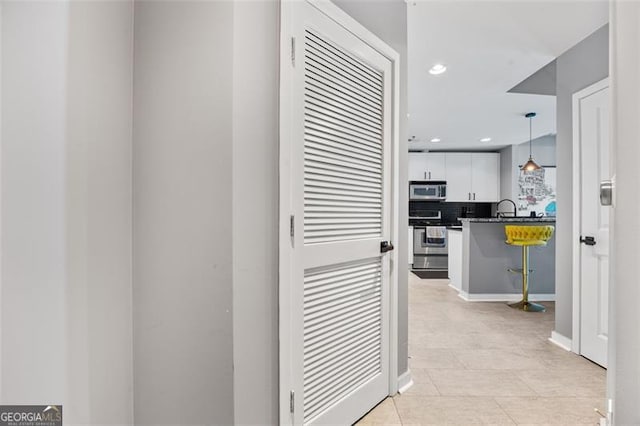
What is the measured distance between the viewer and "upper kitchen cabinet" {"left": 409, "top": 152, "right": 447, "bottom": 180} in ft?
26.1

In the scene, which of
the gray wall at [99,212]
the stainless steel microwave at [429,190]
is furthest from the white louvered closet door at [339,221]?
the stainless steel microwave at [429,190]

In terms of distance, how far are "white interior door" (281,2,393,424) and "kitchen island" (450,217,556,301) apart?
298cm

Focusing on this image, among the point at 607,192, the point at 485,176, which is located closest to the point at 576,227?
the point at 607,192

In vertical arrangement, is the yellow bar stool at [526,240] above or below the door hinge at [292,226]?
below

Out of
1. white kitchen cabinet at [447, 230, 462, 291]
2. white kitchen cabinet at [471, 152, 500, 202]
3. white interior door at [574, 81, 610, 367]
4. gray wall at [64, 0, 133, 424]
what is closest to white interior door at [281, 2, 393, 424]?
gray wall at [64, 0, 133, 424]

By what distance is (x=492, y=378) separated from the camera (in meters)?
2.45

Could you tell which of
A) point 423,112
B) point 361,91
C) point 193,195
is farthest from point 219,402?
point 423,112

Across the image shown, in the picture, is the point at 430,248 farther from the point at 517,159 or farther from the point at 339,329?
the point at 339,329

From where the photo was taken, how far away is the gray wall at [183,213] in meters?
1.32

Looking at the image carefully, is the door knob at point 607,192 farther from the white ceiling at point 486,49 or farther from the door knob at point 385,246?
the white ceiling at point 486,49

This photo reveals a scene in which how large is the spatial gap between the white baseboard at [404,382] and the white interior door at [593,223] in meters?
1.46

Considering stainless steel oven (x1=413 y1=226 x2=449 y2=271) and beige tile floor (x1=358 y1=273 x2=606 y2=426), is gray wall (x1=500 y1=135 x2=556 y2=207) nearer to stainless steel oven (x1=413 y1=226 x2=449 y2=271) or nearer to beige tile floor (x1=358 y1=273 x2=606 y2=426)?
stainless steel oven (x1=413 y1=226 x2=449 y2=271)

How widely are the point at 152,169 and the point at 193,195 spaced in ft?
0.64

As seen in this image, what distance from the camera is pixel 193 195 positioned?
52.4 inches
